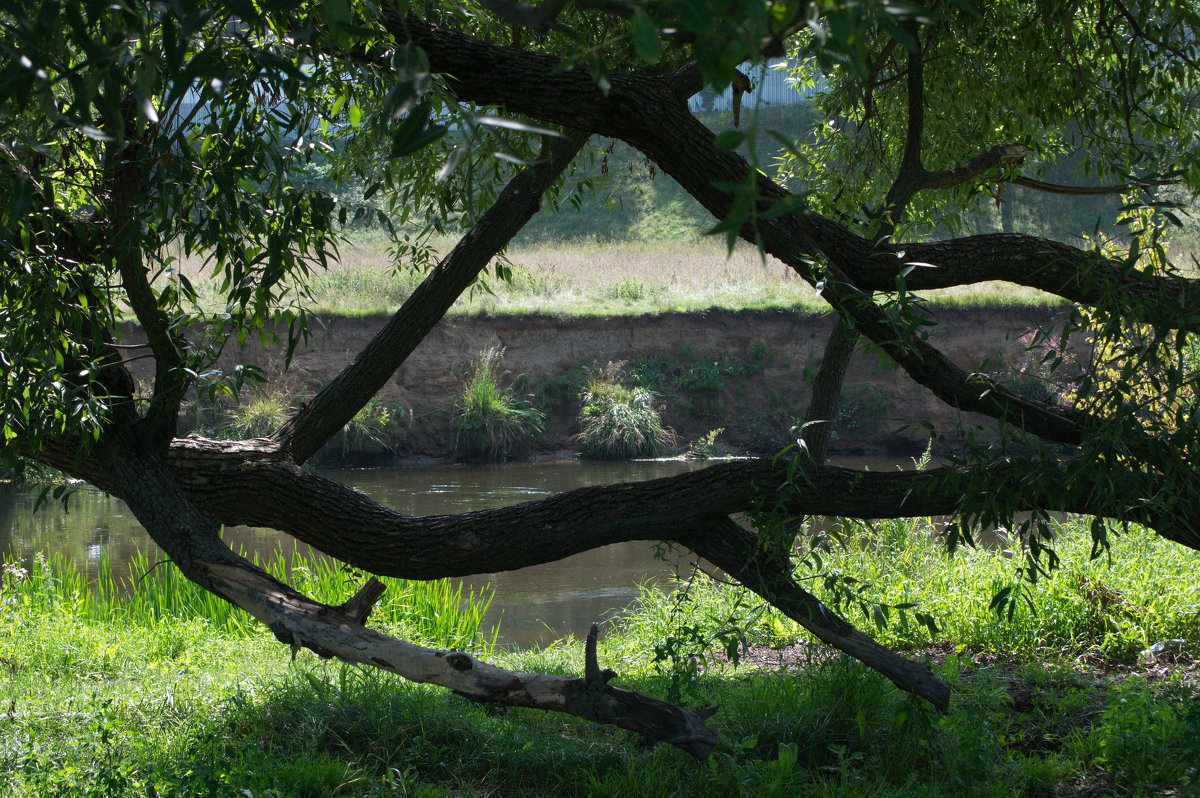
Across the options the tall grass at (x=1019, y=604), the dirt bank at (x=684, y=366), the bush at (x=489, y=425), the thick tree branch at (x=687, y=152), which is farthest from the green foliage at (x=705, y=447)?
the thick tree branch at (x=687, y=152)

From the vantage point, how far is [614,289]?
814 inches

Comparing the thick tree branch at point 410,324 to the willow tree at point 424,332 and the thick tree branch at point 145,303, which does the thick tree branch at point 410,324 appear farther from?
the thick tree branch at point 145,303

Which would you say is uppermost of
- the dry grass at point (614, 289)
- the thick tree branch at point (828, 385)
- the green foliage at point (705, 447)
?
the dry grass at point (614, 289)

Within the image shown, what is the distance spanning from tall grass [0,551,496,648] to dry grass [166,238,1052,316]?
33.3 ft

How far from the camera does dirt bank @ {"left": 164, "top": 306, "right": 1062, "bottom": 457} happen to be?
17.4 meters

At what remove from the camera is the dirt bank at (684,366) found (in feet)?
57.0

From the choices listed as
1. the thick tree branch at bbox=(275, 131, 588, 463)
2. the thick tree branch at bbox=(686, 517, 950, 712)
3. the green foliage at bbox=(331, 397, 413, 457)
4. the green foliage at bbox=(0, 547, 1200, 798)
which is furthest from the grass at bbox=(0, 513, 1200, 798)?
the green foliage at bbox=(331, 397, 413, 457)

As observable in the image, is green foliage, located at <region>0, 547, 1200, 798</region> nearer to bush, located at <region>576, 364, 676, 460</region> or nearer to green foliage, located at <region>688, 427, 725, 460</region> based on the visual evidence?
bush, located at <region>576, 364, 676, 460</region>

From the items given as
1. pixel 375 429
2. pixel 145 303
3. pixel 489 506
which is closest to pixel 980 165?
pixel 145 303

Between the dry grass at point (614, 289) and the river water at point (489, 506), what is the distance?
354 cm

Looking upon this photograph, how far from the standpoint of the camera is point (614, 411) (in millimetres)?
16750

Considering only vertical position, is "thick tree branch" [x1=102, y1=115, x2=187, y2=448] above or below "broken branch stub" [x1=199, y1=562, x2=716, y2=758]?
above

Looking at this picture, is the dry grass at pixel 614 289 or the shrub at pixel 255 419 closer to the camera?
the shrub at pixel 255 419

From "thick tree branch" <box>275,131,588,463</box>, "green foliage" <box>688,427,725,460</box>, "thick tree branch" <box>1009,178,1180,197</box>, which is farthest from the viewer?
"green foliage" <box>688,427,725,460</box>
